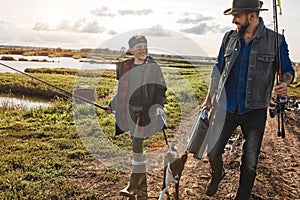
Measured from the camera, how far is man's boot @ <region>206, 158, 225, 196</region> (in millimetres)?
4355

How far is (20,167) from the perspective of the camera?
6.11 meters

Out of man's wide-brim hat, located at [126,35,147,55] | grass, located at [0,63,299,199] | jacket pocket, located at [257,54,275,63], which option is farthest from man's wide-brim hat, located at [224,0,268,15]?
grass, located at [0,63,299,199]

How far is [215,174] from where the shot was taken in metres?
4.46

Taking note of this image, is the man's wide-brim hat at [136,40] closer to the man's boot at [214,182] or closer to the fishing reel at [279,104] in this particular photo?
the fishing reel at [279,104]

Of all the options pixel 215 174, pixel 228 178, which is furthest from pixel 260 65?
pixel 228 178

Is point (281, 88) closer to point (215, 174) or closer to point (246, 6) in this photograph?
point (246, 6)

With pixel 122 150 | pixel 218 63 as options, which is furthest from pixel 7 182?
pixel 218 63

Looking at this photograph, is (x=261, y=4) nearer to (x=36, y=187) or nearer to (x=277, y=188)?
(x=277, y=188)

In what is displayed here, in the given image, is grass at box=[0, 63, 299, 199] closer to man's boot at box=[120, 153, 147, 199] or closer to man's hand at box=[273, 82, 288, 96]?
man's boot at box=[120, 153, 147, 199]

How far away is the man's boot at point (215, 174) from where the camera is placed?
14.3 feet

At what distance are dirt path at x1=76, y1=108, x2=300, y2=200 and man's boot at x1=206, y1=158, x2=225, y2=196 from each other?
0.73 feet

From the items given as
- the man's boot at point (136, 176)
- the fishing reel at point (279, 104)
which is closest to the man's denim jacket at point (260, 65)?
the fishing reel at point (279, 104)

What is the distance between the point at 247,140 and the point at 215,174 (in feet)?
2.45

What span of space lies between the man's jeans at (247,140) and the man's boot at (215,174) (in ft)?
0.22
